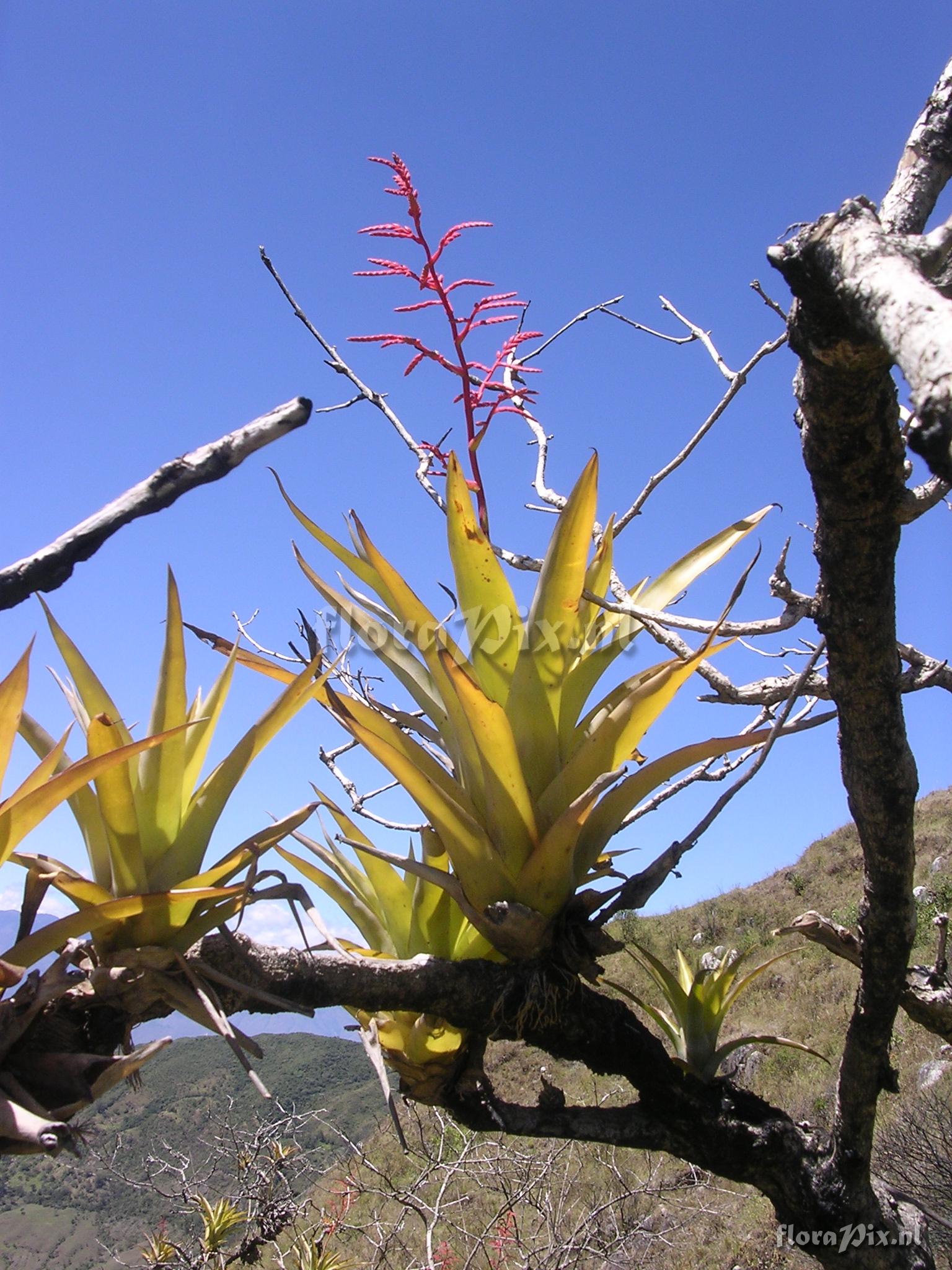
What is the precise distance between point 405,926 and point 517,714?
510mm

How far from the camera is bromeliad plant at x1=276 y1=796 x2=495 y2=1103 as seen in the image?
145 centimetres

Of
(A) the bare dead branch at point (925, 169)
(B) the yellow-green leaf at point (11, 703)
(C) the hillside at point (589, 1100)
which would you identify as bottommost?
(C) the hillside at point (589, 1100)

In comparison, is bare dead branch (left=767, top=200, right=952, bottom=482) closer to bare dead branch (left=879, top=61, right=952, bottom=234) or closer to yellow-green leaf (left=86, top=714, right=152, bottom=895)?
bare dead branch (left=879, top=61, right=952, bottom=234)

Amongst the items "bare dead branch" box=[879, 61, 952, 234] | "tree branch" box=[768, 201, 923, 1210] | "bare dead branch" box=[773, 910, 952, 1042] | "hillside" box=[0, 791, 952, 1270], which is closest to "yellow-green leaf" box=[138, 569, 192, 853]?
"hillside" box=[0, 791, 952, 1270]

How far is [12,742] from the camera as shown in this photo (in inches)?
43.1

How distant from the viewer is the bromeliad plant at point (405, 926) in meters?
1.45

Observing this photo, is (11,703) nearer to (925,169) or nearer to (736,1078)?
(925,169)

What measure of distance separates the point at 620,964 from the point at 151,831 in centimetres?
1637

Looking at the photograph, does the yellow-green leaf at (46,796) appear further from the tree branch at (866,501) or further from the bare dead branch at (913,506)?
the bare dead branch at (913,506)

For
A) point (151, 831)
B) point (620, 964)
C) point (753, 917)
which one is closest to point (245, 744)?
point (151, 831)

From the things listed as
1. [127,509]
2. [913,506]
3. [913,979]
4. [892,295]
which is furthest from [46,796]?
[913,979]

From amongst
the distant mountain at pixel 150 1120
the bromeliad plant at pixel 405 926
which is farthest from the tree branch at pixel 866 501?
the distant mountain at pixel 150 1120

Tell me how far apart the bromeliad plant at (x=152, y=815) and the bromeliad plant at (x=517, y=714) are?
202 millimetres

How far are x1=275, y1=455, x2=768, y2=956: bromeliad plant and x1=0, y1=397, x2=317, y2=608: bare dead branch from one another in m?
0.55
